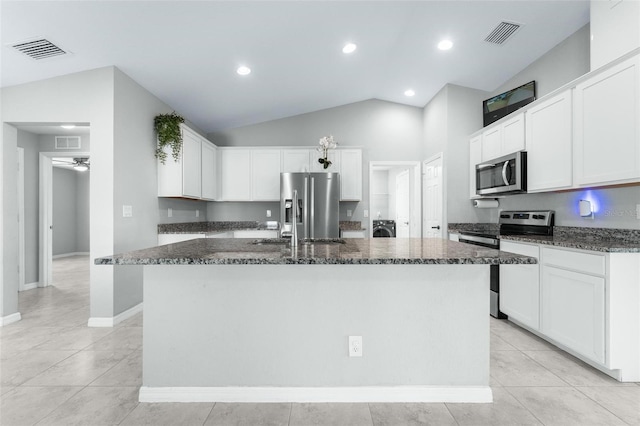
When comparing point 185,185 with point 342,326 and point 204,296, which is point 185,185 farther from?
point 342,326

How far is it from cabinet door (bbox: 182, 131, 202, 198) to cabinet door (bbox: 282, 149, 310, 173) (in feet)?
4.51

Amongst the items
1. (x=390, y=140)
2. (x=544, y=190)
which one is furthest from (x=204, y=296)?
(x=390, y=140)

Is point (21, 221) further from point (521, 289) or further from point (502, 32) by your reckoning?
point (502, 32)

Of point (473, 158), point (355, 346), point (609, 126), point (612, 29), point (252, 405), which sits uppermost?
point (612, 29)

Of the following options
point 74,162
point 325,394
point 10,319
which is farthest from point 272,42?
point 74,162

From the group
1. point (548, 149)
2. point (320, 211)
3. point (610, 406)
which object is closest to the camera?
point (610, 406)

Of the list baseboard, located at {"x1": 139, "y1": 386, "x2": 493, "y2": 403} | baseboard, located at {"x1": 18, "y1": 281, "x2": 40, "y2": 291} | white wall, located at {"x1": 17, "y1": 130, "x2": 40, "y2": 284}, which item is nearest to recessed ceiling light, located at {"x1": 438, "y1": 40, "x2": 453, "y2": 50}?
baseboard, located at {"x1": 139, "y1": 386, "x2": 493, "y2": 403}

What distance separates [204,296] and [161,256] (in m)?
0.41

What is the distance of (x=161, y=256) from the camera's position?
63.4 inches

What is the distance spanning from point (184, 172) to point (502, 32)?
4.01 m

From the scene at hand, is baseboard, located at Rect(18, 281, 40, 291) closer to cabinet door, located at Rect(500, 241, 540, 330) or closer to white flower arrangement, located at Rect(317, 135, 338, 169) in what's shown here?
white flower arrangement, located at Rect(317, 135, 338, 169)

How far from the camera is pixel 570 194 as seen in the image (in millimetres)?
2998

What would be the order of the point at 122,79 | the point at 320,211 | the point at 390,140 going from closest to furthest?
the point at 122,79
the point at 320,211
the point at 390,140

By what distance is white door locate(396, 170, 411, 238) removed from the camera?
5.94m
